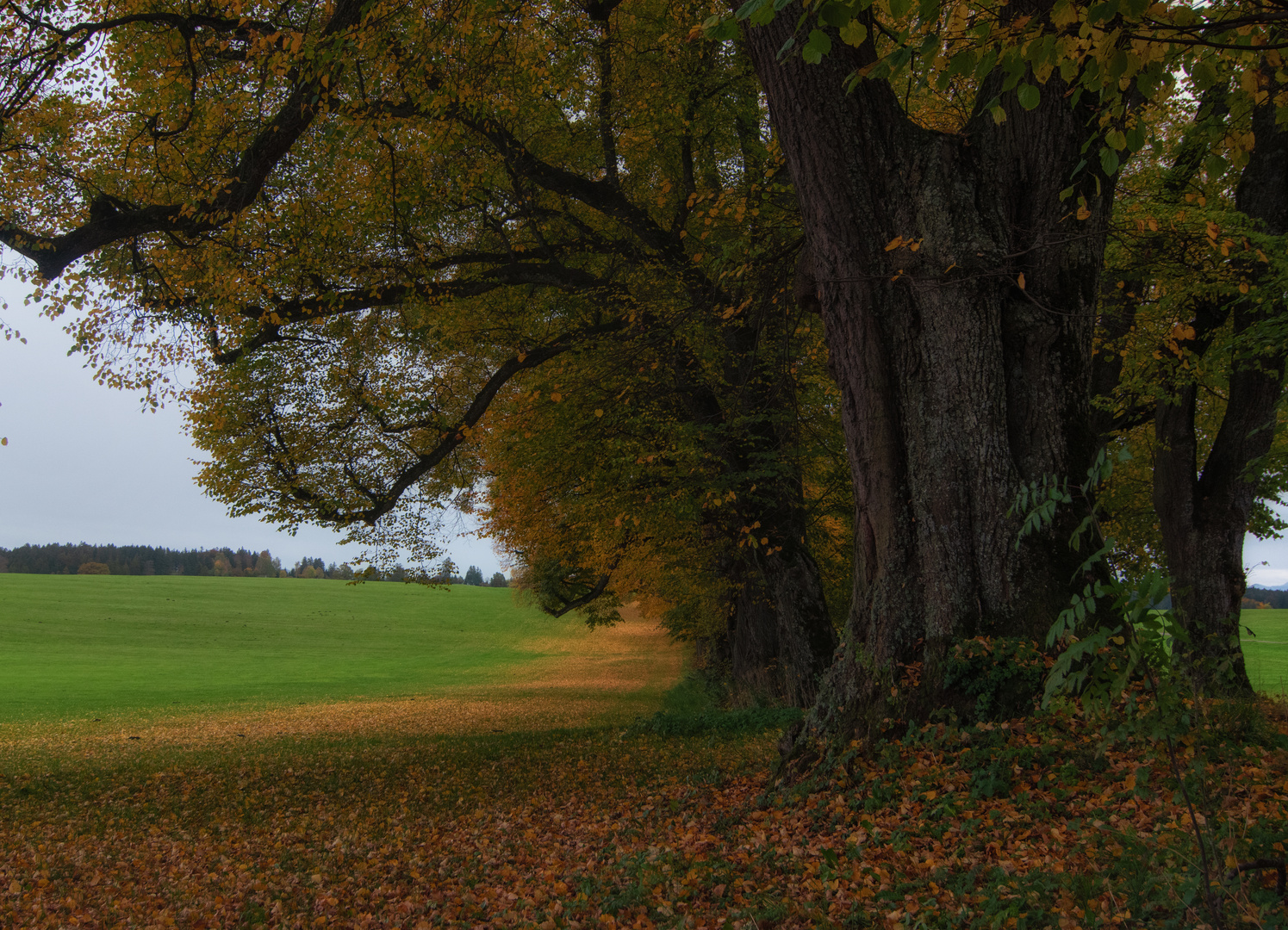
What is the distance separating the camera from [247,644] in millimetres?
41969

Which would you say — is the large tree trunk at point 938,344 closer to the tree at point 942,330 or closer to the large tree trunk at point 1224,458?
the tree at point 942,330

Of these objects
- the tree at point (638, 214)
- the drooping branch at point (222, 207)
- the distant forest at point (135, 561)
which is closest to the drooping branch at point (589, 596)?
the tree at point (638, 214)

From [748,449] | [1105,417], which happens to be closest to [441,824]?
[748,449]

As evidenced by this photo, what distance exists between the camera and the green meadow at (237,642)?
26.1 meters

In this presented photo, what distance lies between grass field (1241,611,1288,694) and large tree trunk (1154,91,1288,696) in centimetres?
467

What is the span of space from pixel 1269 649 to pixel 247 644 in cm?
4566

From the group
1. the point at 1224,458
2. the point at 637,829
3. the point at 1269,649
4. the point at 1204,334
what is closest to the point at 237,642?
the point at 637,829

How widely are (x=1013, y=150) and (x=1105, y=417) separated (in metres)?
7.00

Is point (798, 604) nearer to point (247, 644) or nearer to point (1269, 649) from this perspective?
point (1269, 649)

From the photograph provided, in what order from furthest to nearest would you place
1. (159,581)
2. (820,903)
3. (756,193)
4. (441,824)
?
(159,581)
(756,193)
(441,824)
(820,903)

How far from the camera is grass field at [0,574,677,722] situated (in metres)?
25.9

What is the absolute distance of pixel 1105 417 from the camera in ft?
38.3

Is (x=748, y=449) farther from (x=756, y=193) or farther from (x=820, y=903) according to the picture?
(x=820, y=903)

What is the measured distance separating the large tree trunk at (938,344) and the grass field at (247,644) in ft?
70.0
